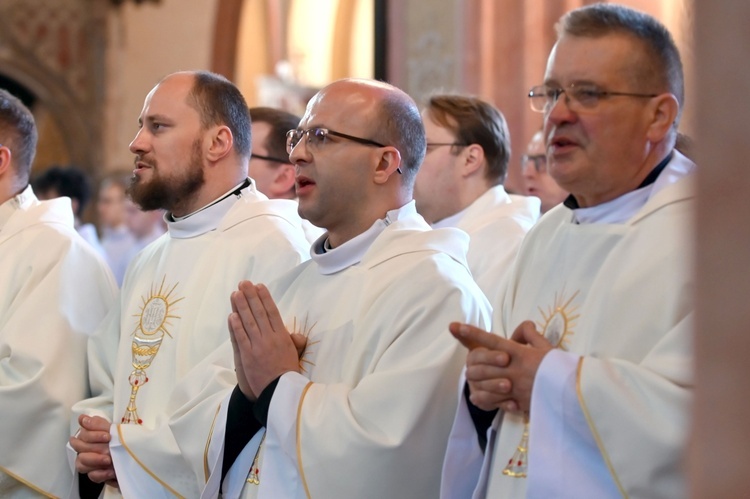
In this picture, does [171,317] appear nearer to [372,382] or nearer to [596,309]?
[372,382]

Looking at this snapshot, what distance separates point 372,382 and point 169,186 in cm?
144

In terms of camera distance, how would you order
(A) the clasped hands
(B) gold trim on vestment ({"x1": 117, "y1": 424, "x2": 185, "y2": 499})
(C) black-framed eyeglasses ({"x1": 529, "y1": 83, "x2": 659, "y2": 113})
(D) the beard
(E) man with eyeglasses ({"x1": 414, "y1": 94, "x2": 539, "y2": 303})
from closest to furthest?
(A) the clasped hands < (C) black-framed eyeglasses ({"x1": 529, "y1": 83, "x2": 659, "y2": 113}) < (B) gold trim on vestment ({"x1": 117, "y1": 424, "x2": 185, "y2": 499}) < (D) the beard < (E) man with eyeglasses ({"x1": 414, "y1": 94, "x2": 539, "y2": 303})

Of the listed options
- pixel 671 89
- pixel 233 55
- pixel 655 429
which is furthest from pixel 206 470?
pixel 233 55

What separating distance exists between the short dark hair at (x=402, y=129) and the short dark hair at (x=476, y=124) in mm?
1184

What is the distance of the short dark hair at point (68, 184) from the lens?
8.68 meters

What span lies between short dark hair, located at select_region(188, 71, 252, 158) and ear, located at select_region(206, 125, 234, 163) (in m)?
0.03

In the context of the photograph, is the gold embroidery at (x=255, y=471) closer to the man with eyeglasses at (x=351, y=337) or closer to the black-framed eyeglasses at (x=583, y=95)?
the man with eyeglasses at (x=351, y=337)

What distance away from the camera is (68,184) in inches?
343

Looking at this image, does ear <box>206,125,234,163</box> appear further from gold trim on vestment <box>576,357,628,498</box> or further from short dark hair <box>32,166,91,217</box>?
short dark hair <box>32,166,91,217</box>

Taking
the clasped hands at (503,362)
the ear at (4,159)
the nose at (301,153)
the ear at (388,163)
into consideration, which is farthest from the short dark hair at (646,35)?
the ear at (4,159)

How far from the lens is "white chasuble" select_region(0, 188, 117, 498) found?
407 centimetres

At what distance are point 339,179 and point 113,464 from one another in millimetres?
1241

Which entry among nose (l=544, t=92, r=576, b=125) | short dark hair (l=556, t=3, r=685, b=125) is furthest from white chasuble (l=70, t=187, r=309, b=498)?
short dark hair (l=556, t=3, r=685, b=125)

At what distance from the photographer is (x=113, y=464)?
3654 millimetres
